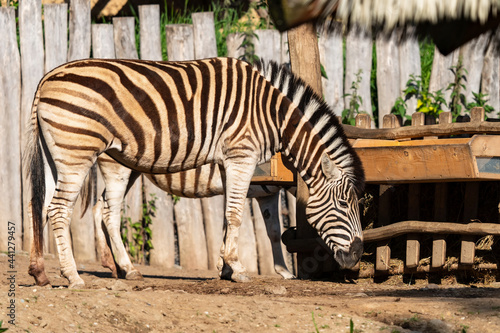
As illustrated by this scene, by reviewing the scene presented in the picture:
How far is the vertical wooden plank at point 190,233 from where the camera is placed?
27.6 ft

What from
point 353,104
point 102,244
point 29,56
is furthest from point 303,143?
point 29,56

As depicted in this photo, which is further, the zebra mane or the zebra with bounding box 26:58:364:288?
the zebra mane

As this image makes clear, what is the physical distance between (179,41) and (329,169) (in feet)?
10.00

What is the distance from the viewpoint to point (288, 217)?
859cm

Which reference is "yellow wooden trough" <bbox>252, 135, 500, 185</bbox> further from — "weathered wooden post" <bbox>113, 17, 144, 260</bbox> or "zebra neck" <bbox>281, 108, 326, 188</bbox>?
"weathered wooden post" <bbox>113, 17, 144, 260</bbox>

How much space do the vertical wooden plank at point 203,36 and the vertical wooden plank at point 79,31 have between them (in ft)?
4.15

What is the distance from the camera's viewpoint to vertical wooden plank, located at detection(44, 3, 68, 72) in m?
8.20

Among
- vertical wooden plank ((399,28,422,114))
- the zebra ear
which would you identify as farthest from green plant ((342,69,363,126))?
the zebra ear

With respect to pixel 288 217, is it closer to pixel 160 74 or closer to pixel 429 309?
pixel 160 74

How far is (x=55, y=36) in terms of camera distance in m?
8.21

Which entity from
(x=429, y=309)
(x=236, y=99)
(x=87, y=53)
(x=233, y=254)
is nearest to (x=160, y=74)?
(x=236, y=99)

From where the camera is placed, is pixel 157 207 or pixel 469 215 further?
pixel 157 207

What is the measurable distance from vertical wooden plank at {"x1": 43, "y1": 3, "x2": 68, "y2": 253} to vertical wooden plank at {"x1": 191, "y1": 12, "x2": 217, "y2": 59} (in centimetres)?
153

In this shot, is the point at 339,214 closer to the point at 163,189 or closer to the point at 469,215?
the point at 469,215
